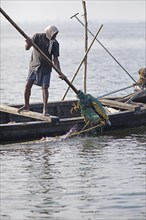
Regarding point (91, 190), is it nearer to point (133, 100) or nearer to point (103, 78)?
point (133, 100)

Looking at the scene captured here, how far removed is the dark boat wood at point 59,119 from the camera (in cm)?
1652

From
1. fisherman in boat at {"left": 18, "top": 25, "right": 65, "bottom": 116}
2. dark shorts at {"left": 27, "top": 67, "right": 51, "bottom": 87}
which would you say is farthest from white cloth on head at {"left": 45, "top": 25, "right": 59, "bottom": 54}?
dark shorts at {"left": 27, "top": 67, "right": 51, "bottom": 87}

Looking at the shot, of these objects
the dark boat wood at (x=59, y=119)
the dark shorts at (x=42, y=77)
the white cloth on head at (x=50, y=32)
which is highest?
the white cloth on head at (x=50, y=32)

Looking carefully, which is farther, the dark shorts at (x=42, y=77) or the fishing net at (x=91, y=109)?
the fishing net at (x=91, y=109)

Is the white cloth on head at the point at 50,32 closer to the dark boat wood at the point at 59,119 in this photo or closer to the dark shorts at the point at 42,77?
the dark shorts at the point at 42,77

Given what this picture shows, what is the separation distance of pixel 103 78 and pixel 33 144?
18.8 meters

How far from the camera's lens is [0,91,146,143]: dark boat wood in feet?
54.2

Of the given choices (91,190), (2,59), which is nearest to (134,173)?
(91,190)

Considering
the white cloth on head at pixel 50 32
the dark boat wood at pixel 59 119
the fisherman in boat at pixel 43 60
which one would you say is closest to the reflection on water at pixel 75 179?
the dark boat wood at pixel 59 119

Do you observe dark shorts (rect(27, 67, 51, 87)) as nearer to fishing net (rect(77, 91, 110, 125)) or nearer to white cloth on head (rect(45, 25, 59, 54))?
white cloth on head (rect(45, 25, 59, 54))

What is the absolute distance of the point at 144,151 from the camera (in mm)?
16484

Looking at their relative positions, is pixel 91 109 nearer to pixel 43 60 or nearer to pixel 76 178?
pixel 43 60

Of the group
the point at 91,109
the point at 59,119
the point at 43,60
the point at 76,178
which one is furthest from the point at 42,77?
the point at 76,178

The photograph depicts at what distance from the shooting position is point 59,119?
1683cm
